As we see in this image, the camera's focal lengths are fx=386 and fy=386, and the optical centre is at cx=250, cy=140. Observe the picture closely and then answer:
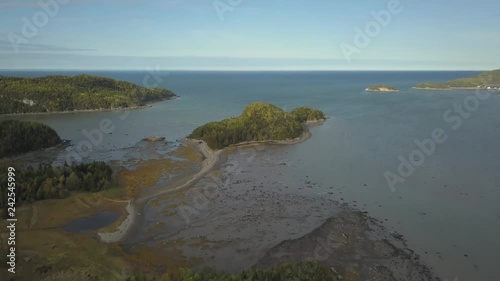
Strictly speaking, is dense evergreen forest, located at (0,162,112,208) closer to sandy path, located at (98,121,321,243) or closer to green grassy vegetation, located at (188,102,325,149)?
sandy path, located at (98,121,321,243)

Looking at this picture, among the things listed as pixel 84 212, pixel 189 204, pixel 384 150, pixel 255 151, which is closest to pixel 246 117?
pixel 255 151

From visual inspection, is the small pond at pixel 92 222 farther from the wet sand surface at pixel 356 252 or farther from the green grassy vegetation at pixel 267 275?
the wet sand surface at pixel 356 252

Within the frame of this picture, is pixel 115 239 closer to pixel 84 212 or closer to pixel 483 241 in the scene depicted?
pixel 84 212

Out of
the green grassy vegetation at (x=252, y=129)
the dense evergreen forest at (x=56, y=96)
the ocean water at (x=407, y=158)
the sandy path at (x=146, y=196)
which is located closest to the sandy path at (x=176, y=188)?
the sandy path at (x=146, y=196)

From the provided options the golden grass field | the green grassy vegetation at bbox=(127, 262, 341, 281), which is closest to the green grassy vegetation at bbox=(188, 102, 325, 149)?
the golden grass field

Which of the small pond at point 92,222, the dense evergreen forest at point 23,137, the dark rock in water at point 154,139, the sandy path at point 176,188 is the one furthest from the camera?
the dark rock in water at point 154,139

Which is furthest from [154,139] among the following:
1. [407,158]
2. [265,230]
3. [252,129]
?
[407,158]
